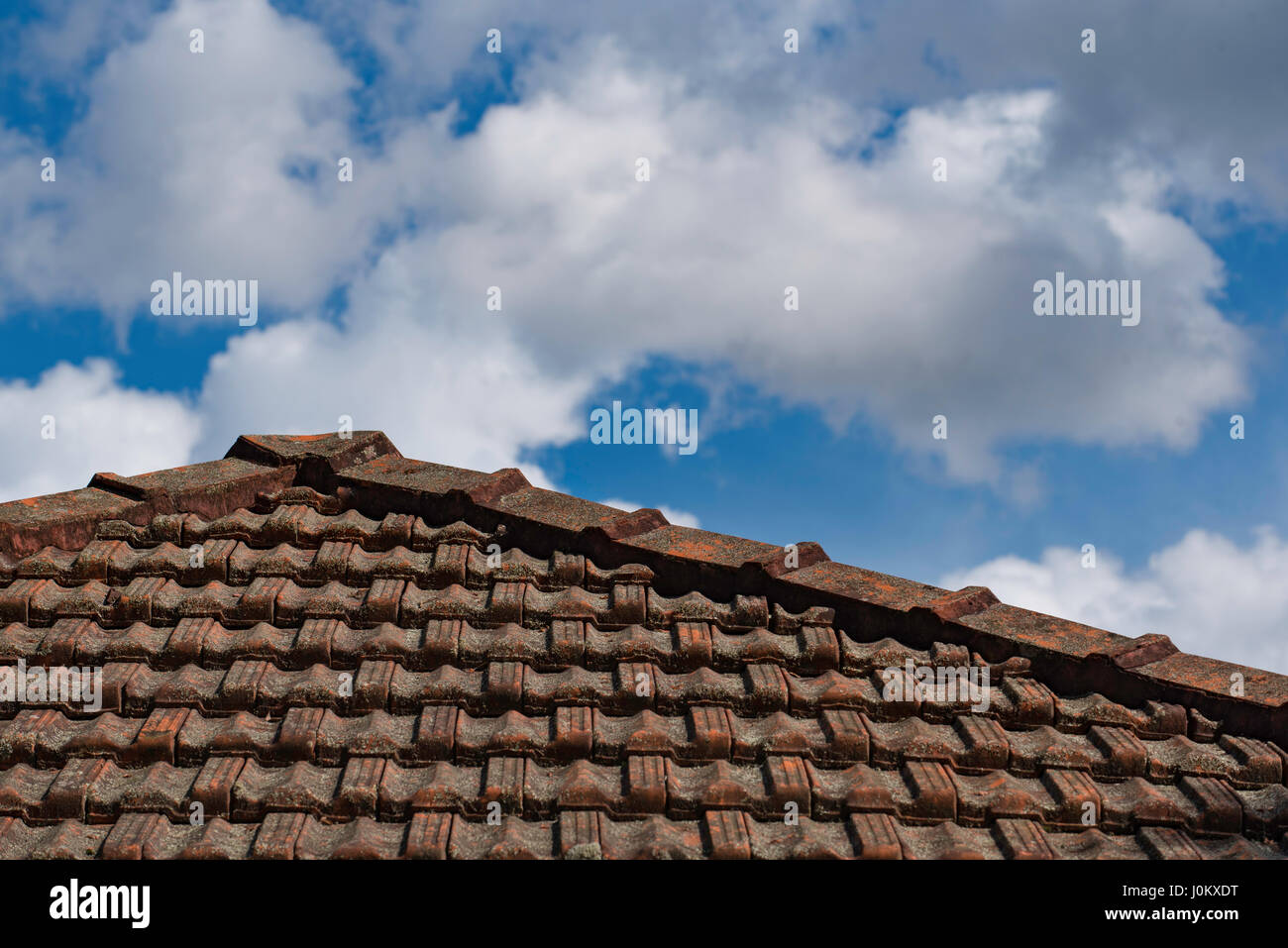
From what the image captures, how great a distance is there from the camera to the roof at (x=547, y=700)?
15.2 feet

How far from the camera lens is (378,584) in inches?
237

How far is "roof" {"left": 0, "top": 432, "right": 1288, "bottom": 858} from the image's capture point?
463 cm
